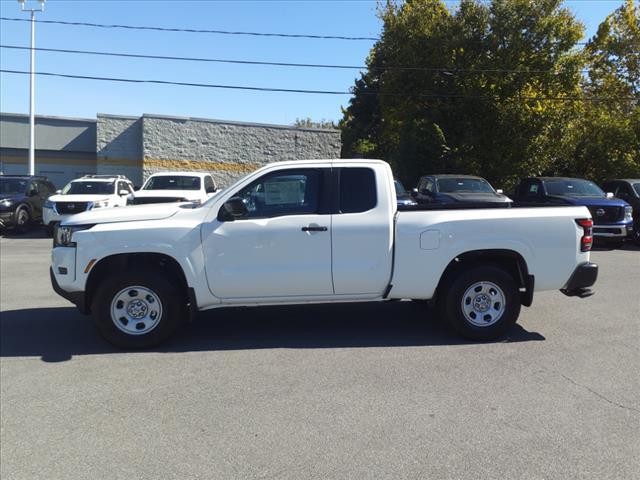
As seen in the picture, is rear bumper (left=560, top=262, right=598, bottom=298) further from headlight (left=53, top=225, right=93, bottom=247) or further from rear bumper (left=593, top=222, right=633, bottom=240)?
rear bumper (left=593, top=222, right=633, bottom=240)

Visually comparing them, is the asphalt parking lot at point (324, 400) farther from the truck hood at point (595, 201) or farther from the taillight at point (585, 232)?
the truck hood at point (595, 201)

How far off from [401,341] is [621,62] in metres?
28.1

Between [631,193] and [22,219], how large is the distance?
740 inches

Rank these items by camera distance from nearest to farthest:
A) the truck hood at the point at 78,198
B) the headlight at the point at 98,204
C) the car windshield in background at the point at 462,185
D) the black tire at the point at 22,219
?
the car windshield in background at the point at 462,185, the headlight at the point at 98,204, the truck hood at the point at 78,198, the black tire at the point at 22,219

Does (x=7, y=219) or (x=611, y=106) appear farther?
(x=611, y=106)

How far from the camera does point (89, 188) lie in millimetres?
17688

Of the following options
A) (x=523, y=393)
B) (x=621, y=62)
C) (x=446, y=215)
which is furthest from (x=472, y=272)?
(x=621, y=62)

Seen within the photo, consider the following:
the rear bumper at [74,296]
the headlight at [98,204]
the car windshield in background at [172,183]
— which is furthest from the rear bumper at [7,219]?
the rear bumper at [74,296]

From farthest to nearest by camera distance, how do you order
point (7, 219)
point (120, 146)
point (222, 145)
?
1. point (222, 145)
2. point (120, 146)
3. point (7, 219)

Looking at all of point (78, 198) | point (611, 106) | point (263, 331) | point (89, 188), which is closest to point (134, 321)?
point (263, 331)

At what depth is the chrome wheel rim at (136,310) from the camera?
18.8ft

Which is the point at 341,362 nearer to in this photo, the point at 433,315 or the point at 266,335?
the point at 266,335

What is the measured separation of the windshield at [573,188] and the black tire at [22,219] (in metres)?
16.2

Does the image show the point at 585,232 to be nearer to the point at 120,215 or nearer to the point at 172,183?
the point at 120,215
